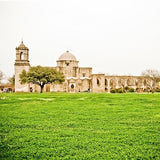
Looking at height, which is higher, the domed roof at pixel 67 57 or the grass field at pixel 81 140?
the domed roof at pixel 67 57

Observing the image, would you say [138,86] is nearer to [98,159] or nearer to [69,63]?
[69,63]

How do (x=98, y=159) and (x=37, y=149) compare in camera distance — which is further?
(x=37, y=149)

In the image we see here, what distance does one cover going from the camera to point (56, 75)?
3506cm

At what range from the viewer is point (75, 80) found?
1795 inches

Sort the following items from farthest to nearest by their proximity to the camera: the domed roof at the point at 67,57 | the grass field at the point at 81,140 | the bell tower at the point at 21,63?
the domed roof at the point at 67,57
the bell tower at the point at 21,63
the grass field at the point at 81,140

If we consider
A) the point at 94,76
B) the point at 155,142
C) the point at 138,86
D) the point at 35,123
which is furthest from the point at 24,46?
the point at 155,142

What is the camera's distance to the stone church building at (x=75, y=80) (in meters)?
42.6

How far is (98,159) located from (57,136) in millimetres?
1752

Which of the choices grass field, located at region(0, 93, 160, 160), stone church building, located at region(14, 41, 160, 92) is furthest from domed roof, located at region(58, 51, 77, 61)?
grass field, located at region(0, 93, 160, 160)

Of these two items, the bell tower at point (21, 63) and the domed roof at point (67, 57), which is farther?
the domed roof at point (67, 57)

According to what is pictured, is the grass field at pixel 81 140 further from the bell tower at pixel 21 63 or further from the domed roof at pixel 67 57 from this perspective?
the domed roof at pixel 67 57

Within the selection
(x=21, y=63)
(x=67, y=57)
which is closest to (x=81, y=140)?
(x=21, y=63)

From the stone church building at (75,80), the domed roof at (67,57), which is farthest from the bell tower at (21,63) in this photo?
the domed roof at (67,57)

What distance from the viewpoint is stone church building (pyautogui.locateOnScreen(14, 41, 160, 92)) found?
42562mm
